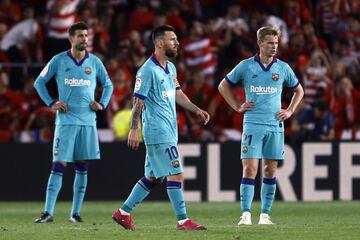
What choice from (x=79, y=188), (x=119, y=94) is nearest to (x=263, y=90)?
(x=79, y=188)

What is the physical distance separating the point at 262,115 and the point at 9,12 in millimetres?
10298

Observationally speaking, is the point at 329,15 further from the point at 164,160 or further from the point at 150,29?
the point at 164,160

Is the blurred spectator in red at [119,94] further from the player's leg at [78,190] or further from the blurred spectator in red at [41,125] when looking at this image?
the player's leg at [78,190]

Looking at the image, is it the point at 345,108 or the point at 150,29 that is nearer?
the point at 345,108

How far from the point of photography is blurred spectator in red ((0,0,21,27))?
21.7 meters

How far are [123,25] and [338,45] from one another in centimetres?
420

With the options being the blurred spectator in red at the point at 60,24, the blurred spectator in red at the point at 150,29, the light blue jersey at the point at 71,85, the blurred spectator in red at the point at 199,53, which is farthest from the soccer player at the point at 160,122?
the blurred spectator in red at the point at 150,29

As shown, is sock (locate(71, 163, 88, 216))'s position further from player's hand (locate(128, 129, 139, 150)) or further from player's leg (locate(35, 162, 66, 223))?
player's hand (locate(128, 129, 139, 150))

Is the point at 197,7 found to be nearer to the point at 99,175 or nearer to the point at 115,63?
the point at 115,63

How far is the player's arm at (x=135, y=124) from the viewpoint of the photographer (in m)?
11.0

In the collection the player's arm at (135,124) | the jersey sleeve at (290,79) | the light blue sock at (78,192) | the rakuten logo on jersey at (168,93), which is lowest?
the light blue sock at (78,192)

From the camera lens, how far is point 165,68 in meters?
11.6

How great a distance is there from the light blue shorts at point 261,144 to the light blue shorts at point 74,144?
2.15 metres

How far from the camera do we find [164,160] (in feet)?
37.2
